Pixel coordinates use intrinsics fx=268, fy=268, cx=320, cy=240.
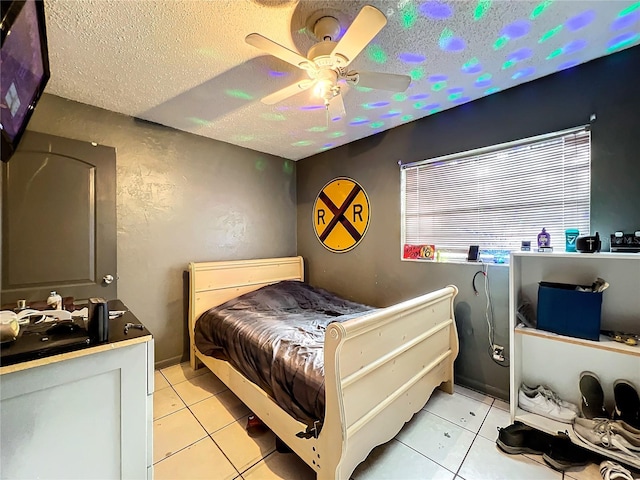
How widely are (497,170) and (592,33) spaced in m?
0.90

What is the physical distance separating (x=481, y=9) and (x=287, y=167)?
107 inches

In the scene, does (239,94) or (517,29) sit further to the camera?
(239,94)

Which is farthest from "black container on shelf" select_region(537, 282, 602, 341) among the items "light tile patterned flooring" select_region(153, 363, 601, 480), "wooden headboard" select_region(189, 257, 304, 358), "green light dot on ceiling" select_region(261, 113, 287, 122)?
"wooden headboard" select_region(189, 257, 304, 358)

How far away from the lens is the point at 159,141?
8.70 feet

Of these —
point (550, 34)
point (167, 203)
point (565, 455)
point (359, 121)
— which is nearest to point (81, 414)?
point (167, 203)

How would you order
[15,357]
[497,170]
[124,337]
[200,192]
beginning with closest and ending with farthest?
[15,357] → [124,337] → [497,170] → [200,192]

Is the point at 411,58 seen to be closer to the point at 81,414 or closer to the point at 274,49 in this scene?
Result: the point at 274,49

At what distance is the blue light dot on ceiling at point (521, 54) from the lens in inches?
64.6

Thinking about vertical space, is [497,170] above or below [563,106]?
below

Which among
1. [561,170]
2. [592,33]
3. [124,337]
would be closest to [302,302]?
[124,337]

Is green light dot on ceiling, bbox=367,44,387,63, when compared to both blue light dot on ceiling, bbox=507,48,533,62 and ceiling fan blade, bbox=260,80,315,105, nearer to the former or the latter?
ceiling fan blade, bbox=260,80,315,105

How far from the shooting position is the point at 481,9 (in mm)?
1343

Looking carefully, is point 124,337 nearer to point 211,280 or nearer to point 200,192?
point 211,280

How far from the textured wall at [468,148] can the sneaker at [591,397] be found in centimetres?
45
